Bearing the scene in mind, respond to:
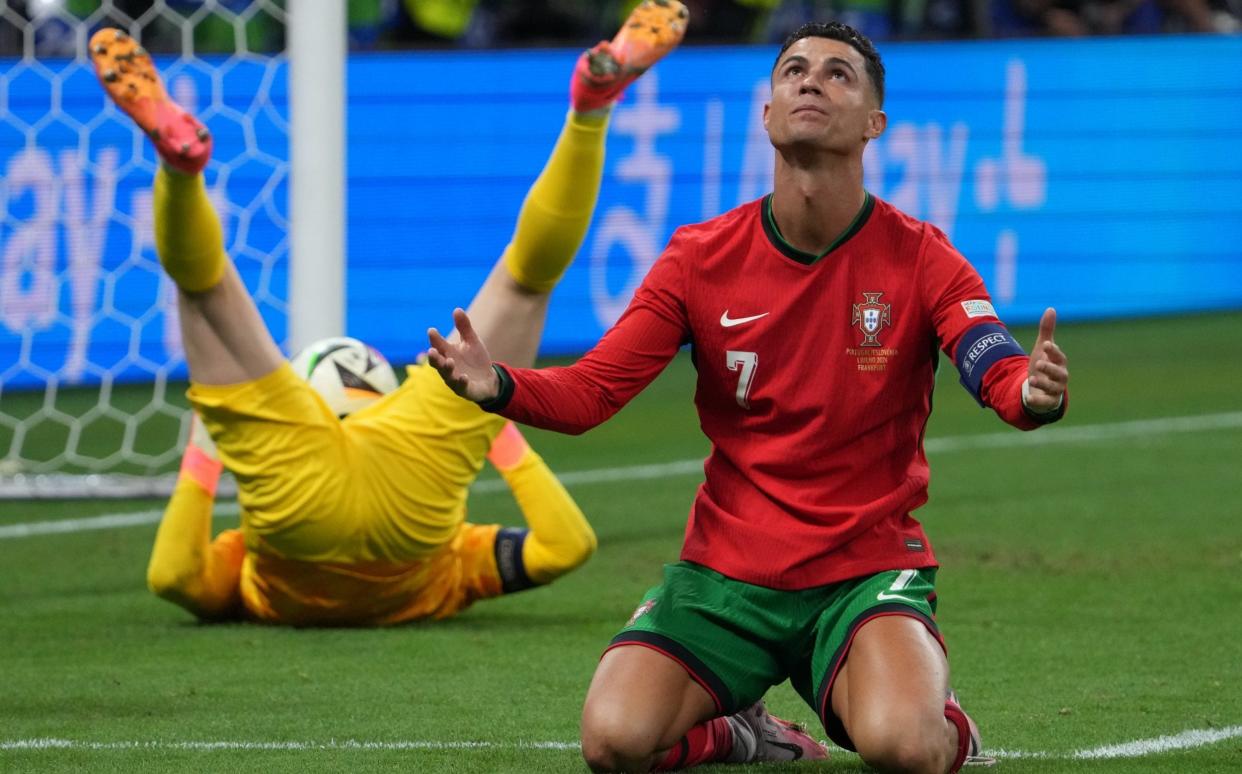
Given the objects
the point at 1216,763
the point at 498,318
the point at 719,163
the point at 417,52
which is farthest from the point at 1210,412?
the point at 1216,763

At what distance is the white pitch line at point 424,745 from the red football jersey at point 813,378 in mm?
508

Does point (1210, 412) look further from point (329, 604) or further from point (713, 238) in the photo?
point (713, 238)

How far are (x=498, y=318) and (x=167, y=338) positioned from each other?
5731mm

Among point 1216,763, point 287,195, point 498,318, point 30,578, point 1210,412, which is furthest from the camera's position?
point 287,195

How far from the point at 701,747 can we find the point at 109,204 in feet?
24.4

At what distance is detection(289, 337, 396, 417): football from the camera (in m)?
5.90

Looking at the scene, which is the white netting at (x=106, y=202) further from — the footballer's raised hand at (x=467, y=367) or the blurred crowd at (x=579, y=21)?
the footballer's raised hand at (x=467, y=367)

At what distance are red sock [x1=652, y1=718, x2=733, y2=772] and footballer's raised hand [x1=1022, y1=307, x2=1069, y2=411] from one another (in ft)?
3.26

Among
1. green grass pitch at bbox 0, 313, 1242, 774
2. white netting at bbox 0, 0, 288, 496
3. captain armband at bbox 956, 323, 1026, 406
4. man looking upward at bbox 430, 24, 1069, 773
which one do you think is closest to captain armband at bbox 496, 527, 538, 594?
green grass pitch at bbox 0, 313, 1242, 774

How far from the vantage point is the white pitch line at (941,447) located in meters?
7.80

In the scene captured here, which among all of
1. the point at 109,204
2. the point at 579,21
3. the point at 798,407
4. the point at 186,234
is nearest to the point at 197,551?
the point at 186,234

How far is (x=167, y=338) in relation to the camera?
1102cm

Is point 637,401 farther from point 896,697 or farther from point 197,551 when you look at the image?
point 896,697

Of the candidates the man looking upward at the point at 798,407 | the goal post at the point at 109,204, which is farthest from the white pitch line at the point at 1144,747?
the goal post at the point at 109,204
